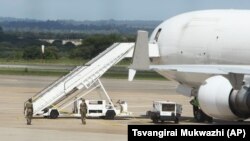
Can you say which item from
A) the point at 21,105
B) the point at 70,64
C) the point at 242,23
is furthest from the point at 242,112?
the point at 70,64

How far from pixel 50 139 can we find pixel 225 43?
40.3 feet

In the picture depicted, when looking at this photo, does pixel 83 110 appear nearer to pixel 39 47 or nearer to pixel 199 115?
pixel 199 115

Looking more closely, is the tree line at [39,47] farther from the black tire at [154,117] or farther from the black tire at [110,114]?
the black tire at [154,117]

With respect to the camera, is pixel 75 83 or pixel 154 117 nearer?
pixel 154 117

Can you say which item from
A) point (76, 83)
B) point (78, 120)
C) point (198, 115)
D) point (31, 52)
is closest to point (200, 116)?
point (198, 115)

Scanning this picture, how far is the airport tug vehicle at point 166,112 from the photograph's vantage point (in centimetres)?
4856

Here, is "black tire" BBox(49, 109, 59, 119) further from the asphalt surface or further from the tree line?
the tree line

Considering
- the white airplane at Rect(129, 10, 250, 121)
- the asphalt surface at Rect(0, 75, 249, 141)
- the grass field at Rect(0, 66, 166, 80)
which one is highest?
the grass field at Rect(0, 66, 166, 80)

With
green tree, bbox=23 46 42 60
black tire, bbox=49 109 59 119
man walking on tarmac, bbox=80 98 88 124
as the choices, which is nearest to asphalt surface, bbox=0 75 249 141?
man walking on tarmac, bbox=80 98 88 124

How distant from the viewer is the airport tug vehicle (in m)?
48.6

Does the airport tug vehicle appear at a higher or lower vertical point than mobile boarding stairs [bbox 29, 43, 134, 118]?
lower

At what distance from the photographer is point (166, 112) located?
160ft

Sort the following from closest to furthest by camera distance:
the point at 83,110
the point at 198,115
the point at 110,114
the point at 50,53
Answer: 1. the point at 83,110
2. the point at 198,115
3. the point at 110,114
4. the point at 50,53

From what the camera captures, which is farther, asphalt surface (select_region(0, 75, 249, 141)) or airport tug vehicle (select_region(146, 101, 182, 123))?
airport tug vehicle (select_region(146, 101, 182, 123))
